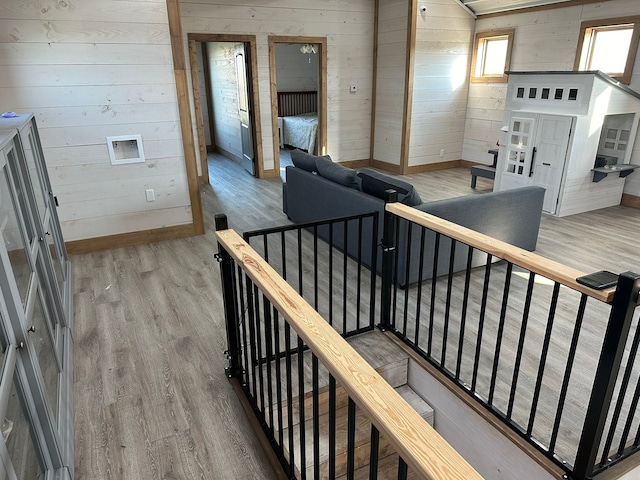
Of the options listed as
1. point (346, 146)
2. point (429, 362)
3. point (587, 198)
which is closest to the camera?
point (429, 362)

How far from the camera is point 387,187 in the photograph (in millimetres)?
3158

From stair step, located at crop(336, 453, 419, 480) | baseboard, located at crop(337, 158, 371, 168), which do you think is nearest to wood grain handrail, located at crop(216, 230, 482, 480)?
stair step, located at crop(336, 453, 419, 480)

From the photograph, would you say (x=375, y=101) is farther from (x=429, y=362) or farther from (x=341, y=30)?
(x=429, y=362)

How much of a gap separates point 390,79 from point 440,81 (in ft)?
2.59

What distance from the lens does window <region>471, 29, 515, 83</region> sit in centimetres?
644

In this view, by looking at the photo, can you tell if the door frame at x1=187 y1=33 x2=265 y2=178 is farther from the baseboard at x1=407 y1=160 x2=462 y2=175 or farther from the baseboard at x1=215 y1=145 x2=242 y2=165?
the baseboard at x1=407 y1=160 x2=462 y2=175

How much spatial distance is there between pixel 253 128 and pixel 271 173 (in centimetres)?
74

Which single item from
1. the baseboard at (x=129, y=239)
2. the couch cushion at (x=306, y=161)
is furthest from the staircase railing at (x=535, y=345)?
the baseboard at (x=129, y=239)

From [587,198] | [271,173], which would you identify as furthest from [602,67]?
[271,173]

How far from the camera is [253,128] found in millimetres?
6617

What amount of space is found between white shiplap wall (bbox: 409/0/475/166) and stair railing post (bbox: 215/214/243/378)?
5482 millimetres

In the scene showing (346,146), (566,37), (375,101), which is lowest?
(346,146)

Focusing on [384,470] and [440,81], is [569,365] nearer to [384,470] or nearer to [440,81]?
[384,470]

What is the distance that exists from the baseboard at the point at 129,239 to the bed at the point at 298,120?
12.6 ft
